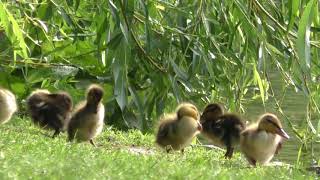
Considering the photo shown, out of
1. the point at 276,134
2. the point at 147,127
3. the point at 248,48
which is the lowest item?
the point at 147,127

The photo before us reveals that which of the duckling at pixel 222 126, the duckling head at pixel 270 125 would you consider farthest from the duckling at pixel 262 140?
the duckling at pixel 222 126

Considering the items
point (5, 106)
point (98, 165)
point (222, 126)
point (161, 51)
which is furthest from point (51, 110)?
point (98, 165)

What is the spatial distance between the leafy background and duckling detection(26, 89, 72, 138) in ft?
1.58

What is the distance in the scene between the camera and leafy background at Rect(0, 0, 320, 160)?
32.7 ft

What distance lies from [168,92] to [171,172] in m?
4.54

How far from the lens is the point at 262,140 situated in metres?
10.1

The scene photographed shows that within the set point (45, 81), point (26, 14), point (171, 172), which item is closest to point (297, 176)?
point (171, 172)

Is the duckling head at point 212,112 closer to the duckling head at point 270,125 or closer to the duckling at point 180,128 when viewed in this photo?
the duckling at point 180,128

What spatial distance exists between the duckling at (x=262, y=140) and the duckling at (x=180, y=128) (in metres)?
0.54

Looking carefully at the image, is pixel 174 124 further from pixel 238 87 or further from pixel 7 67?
pixel 7 67

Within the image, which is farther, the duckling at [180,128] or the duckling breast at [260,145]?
the duckling at [180,128]

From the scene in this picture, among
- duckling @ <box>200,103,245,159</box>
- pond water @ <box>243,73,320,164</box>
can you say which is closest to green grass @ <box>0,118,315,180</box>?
duckling @ <box>200,103,245,159</box>

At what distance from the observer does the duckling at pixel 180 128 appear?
10.3 m

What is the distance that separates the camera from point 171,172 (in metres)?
7.82
